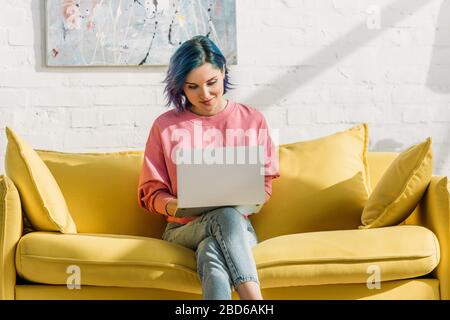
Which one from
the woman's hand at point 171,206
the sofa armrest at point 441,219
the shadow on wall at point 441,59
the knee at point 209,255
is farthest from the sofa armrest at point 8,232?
the shadow on wall at point 441,59

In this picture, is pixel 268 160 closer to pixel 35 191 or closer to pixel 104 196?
pixel 104 196

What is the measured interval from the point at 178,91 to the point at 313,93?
119 cm

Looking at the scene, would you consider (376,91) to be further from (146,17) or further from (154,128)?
(154,128)

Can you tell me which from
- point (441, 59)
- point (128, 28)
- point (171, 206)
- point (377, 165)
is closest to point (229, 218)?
point (171, 206)

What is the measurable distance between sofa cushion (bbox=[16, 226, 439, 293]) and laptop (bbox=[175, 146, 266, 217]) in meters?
0.19

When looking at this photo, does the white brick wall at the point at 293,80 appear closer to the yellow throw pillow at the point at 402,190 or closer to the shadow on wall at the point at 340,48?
the shadow on wall at the point at 340,48

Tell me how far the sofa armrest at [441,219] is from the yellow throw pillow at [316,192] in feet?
1.03

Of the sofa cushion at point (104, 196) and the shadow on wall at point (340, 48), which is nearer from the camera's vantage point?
the sofa cushion at point (104, 196)

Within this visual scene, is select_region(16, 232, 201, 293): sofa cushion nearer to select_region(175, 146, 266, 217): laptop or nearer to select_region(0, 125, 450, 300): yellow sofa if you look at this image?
select_region(0, 125, 450, 300): yellow sofa

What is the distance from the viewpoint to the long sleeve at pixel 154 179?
9.85ft
